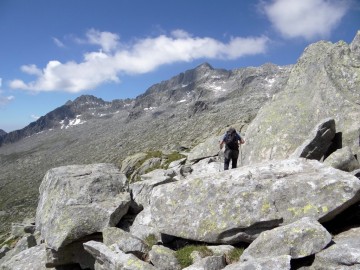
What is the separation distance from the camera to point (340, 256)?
Answer: 9617 mm

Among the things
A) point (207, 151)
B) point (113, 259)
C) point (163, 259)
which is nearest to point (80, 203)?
point (113, 259)

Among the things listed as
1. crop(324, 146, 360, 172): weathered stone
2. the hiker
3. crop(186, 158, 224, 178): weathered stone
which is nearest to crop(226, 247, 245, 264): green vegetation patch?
crop(324, 146, 360, 172): weathered stone

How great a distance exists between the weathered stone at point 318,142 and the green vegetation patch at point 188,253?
7.30 meters

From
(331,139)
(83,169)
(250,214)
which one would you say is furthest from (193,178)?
(83,169)

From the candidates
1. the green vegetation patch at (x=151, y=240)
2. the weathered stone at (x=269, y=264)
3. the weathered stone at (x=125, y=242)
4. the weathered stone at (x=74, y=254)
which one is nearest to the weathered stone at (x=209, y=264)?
the weathered stone at (x=269, y=264)

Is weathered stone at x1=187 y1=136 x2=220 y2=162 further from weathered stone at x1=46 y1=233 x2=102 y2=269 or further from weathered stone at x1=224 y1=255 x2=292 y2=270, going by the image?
weathered stone at x1=224 y1=255 x2=292 y2=270

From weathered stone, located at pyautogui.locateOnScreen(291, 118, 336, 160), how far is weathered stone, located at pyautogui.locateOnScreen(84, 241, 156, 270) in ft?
31.4

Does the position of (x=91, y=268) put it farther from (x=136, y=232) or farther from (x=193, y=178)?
(x=193, y=178)

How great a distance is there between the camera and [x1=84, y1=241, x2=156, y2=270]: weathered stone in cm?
1209

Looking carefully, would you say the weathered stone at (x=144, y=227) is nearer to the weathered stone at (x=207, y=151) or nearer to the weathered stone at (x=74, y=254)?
the weathered stone at (x=74, y=254)

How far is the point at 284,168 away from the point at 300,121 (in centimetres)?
825

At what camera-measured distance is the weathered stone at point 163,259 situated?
40.3 feet

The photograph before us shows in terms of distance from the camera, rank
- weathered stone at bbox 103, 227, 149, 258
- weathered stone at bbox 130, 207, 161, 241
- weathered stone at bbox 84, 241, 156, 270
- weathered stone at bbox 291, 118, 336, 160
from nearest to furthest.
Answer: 1. weathered stone at bbox 84, 241, 156, 270
2. weathered stone at bbox 103, 227, 149, 258
3. weathered stone at bbox 130, 207, 161, 241
4. weathered stone at bbox 291, 118, 336, 160

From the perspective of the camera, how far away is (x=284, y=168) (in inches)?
554
